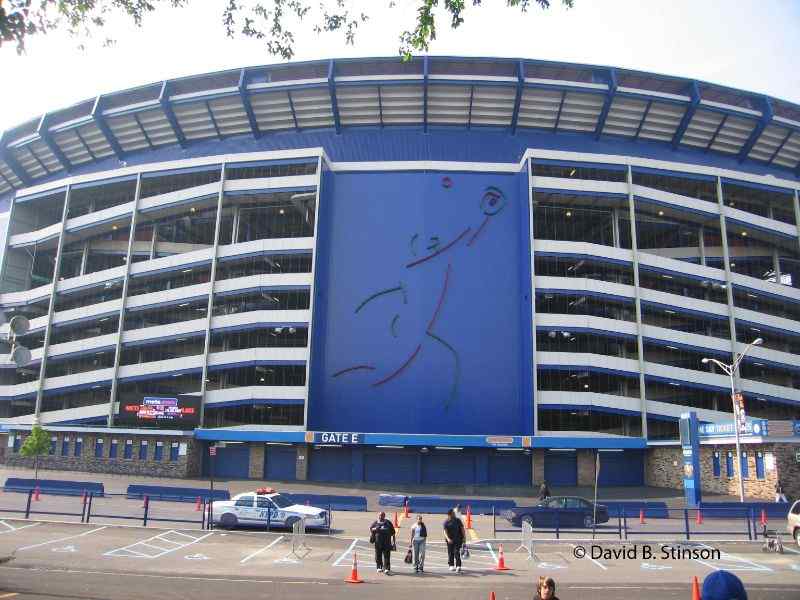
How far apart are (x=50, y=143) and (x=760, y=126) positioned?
225 ft

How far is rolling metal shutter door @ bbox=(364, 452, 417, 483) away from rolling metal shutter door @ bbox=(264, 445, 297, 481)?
18.7ft

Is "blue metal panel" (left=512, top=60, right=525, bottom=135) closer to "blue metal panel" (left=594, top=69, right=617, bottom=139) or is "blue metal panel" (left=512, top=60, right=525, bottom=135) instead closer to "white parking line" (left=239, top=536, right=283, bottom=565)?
"blue metal panel" (left=594, top=69, right=617, bottom=139)

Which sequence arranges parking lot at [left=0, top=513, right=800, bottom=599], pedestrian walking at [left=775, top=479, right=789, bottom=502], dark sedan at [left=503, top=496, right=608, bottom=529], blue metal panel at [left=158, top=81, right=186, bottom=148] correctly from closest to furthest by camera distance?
parking lot at [left=0, top=513, right=800, bottom=599] → dark sedan at [left=503, top=496, right=608, bottom=529] → pedestrian walking at [left=775, top=479, right=789, bottom=502] → blue metal panel at [left=158, top=81, right=186, bottom=148]

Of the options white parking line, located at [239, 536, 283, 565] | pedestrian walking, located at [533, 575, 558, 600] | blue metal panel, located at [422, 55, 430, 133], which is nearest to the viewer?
pedestrian walking, located at [533, 575, 558, 600]

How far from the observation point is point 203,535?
73.9 ft

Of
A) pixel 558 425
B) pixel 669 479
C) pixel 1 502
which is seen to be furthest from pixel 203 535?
pixel 669 479

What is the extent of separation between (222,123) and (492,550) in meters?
49.7

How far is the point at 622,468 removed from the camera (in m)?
47.1

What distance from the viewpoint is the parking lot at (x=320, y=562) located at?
50.9ft

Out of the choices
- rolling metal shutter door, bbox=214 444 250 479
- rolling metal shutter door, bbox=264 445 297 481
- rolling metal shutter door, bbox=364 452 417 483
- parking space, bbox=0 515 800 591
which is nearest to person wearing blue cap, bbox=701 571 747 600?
parking space, bbox=0 515 800 591

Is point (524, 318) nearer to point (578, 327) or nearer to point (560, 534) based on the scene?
point (578, 327)

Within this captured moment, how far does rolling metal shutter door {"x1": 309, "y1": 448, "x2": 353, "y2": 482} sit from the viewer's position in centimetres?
4653

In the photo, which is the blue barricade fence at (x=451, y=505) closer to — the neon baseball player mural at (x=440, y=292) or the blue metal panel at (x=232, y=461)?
the neon baseball player mural at (x=440, y=292)

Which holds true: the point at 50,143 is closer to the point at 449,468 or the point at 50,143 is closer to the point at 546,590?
the point at 449,468
